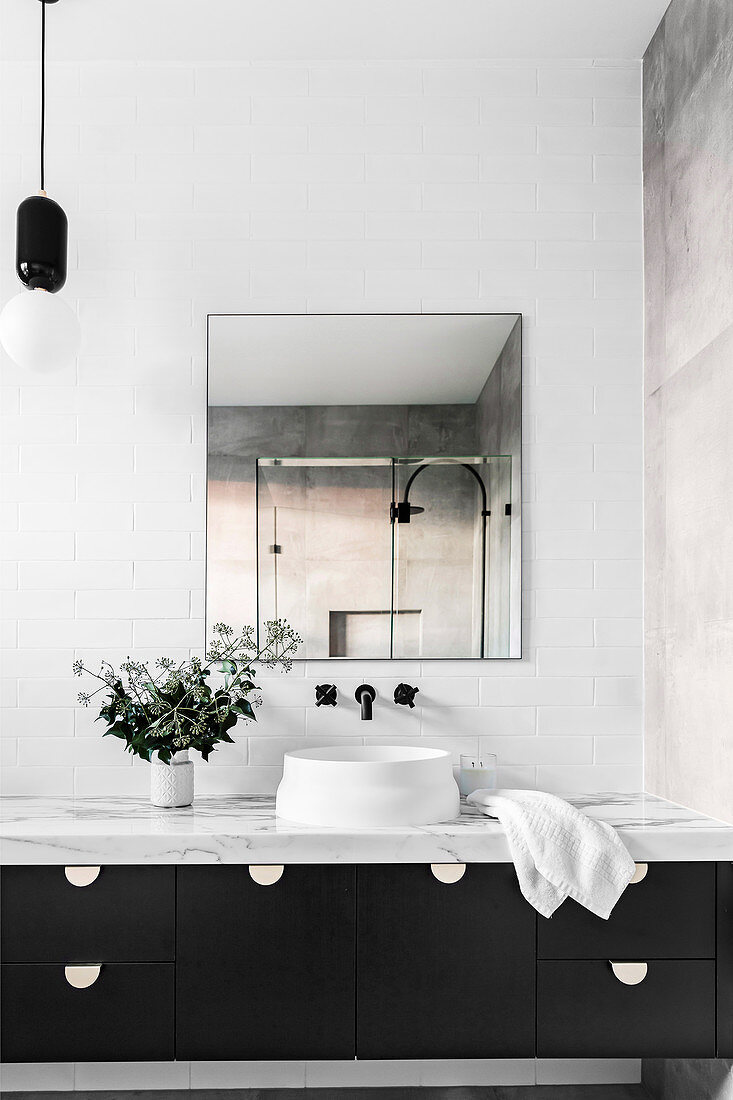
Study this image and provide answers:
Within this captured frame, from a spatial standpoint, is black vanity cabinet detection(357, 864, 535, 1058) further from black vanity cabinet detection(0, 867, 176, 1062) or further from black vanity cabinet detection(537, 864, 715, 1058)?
black vanity cabinet detection(0, 867, 176, 1062)

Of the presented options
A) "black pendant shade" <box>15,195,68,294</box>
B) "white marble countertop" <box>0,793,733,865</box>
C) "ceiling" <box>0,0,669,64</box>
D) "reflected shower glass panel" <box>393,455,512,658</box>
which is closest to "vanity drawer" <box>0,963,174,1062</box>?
"white marble countertop" <box>0,793,733,865</box>

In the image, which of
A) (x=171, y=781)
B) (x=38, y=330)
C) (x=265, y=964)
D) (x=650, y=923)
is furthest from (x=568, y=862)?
(x=38, y=330)

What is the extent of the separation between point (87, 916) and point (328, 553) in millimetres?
1028

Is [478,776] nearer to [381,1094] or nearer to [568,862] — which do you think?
[568,862]

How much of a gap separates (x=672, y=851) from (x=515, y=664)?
672mm

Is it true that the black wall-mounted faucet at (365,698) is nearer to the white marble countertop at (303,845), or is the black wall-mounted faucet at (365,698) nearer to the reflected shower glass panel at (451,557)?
the reflected shower glass panel at (451,557)

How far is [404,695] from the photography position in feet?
7.97

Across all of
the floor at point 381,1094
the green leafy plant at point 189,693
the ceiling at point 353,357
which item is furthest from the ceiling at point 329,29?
the floor at point 381,1094

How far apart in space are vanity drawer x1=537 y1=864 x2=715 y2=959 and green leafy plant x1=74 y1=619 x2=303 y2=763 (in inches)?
33.3

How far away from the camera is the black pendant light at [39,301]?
2.21 m

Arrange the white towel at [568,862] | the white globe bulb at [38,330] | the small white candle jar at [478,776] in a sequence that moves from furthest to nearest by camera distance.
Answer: the small white candle jar at [478,776] < the white globe bulb at [38,330] < the white towel at [568,862]

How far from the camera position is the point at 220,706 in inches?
90.4

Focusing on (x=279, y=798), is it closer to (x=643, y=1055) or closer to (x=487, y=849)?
(x=487, y=849)

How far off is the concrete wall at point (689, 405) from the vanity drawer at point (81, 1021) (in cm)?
125
